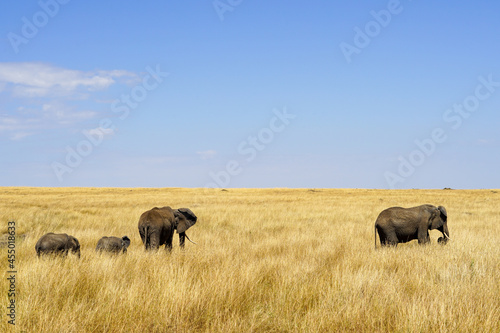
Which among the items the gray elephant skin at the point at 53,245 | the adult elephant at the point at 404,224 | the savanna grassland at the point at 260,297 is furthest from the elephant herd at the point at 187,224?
the savanna grassland at the point at 260,297

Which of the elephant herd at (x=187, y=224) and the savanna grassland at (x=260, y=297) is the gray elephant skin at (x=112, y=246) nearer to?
the elephant herd at (x=187, y=224)

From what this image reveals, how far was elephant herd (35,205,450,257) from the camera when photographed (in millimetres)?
9297

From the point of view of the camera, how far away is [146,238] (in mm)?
9359

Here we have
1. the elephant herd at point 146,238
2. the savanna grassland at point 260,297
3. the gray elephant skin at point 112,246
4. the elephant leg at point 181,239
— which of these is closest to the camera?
the savanna grassland at point 260,297

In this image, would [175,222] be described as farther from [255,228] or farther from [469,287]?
[469,287]

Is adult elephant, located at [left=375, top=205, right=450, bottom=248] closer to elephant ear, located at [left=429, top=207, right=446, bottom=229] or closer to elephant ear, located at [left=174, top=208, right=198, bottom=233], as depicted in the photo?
elephant ear, located at [left=429, top=207, right=446, bottom=229]

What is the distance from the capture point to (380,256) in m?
7.97

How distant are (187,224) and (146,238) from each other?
159cm

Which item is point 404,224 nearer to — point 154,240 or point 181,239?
point 181,239

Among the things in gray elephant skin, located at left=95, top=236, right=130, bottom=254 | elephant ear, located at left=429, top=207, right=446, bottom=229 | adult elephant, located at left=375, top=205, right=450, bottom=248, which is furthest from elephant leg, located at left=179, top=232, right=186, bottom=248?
elephant ear, located at left=429, top=207, right=446, bottom=229

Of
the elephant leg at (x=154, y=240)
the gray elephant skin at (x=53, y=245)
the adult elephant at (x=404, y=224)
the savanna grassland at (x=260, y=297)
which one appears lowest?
the savanna grassland at (x=260, y=297)

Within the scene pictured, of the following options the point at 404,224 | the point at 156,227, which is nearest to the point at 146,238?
the point at 156,227

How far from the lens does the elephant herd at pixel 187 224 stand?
30.5 ft

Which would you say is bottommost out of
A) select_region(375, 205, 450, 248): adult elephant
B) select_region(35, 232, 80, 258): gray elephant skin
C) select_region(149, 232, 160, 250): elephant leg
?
select_region(35, 232, 80, 258): gray elephant skin
